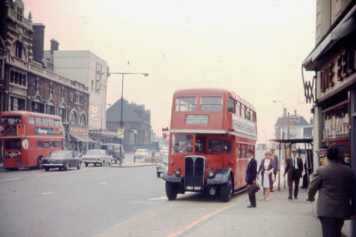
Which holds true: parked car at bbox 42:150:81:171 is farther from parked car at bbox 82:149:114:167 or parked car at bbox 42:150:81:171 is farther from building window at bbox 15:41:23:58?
building window at bbox 15:41:23:58

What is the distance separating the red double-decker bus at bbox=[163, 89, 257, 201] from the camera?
1825 centimetres

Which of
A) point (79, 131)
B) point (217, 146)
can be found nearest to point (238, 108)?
point (217, 146)

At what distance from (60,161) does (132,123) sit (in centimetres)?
8458

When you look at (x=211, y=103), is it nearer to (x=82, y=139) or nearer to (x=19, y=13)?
(x=19, y=13)

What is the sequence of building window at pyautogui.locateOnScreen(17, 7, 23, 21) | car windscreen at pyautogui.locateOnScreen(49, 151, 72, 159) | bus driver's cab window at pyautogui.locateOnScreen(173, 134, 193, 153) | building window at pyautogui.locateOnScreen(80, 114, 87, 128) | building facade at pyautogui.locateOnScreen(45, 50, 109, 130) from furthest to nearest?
building facade at pyautogui.locateOnScreen(45, 50, 109, 130) → building window at pyautogui.locateOnScreen(80, 114, 87, 128) → building window at pyautogui.locateOnScreen(17, 7, 23, 21) → car windscreen at pyautogui.locateOnScreen(49, 151, 72, 159) → bus driver's cab window at pyautogui.locateOnScreen(173, 134, 193, 153)

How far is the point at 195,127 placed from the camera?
18422 mm

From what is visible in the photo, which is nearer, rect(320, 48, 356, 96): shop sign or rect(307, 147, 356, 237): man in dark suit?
rect(307, 147, 356, 237): man in dark suit

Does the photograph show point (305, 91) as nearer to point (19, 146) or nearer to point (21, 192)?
point (21, 192)

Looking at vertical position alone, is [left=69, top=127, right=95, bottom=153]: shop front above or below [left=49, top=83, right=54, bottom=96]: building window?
below

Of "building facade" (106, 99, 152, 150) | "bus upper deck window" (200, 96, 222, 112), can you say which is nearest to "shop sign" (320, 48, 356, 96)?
"bus upper deck window" (200, 96, 222, 112)

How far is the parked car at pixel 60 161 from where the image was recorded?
3809 centimetres

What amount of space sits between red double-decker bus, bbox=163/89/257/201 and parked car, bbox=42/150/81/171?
21350mm

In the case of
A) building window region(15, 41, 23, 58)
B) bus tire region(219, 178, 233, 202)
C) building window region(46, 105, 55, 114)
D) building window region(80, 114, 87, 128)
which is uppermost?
building window region(15, 41, 23, 58)

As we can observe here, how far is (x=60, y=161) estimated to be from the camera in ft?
126
